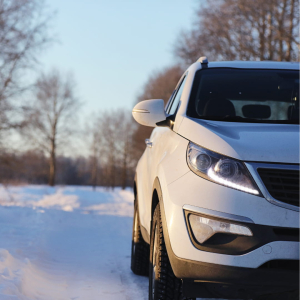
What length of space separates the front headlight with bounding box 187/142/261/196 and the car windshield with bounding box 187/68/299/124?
79 cm

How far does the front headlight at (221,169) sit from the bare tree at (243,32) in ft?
63.6

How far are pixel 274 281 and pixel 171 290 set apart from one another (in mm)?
720

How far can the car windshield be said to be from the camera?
10.9ft

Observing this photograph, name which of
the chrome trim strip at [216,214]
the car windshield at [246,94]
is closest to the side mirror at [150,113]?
the car windshield at [246,94]

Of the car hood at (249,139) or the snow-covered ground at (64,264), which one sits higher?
the car hood at (249,139)

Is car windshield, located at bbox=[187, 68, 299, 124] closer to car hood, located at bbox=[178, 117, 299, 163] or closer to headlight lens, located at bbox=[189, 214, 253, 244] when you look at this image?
car hood, located at bbox=[178, 117, 299, 163]

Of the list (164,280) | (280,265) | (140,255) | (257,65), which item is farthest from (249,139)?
(140,255)

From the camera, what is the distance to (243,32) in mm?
23812

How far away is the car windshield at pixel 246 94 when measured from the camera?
331 cm

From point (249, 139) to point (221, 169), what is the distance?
0.82 ft

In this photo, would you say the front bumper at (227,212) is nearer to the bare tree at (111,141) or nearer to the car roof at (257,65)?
the car roof at (257,65)

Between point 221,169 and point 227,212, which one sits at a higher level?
point 221,169

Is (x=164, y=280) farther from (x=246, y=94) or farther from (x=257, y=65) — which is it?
(x=257, y=65)

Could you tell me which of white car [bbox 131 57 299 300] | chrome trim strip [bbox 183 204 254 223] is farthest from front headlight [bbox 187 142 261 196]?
chrome trim strip [bbox 183 204 254 223]
